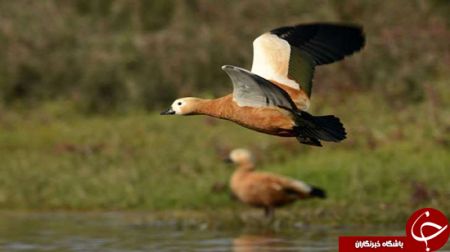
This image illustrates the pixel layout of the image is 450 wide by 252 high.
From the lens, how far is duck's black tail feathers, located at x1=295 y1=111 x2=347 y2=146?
8.90 metres

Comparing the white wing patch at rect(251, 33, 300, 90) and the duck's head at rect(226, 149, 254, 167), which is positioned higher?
the duck's head at rect(226, 149, 254, 167)

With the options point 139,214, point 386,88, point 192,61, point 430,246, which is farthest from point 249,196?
point 192,61

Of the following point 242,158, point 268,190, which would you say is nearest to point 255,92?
point 268,190

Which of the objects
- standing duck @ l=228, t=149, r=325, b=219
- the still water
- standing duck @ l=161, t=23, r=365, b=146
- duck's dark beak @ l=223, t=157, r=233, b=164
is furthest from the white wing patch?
duck's dark beak @ l=223, t=157, r=233, b=164

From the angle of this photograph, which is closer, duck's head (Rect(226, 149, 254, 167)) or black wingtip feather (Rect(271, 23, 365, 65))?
black wingtip feather (Rect(271, 23, 365, 65))

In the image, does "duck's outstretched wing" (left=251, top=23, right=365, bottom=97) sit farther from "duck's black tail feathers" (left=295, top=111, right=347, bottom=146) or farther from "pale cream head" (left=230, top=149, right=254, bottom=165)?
"pale cream head" (left=230, top=149, right=254, bottom=165)

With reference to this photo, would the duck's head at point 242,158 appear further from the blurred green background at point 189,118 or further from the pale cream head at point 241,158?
the blurred green background at point 189,118

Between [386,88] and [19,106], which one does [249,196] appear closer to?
[386,88]

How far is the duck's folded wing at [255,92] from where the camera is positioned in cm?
870

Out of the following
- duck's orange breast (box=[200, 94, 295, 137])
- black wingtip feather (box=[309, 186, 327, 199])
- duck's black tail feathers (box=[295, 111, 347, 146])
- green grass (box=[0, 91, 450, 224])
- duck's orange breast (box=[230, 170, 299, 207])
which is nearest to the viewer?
duck's black tail feathers (box=[295, 111, 347, 146])

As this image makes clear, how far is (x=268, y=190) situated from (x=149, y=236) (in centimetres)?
123

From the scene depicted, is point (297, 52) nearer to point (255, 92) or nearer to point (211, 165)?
point (255, 92)

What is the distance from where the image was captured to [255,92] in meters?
9.05

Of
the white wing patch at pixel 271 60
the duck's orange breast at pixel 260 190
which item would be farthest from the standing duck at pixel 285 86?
the duck's orange breast at pixel 260 190
